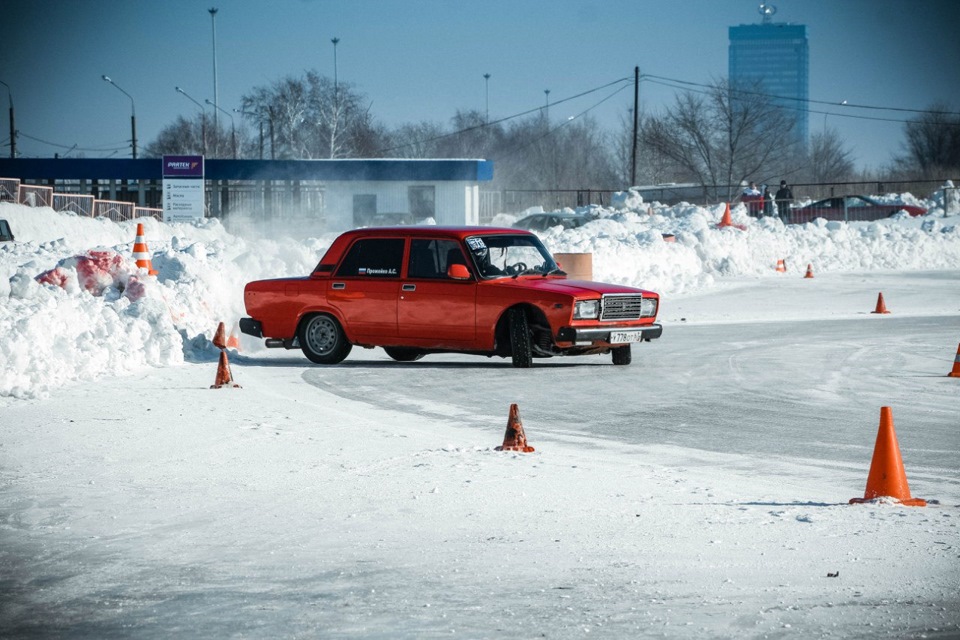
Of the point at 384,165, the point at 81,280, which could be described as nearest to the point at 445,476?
the point at 81,280

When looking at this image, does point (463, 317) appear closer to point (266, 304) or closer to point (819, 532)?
point (266, 304)

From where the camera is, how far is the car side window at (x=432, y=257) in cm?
1541

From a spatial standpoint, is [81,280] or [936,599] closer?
[936,599]

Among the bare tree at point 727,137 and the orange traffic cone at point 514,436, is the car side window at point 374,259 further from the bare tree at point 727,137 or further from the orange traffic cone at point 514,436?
the bare tree at point 727,137

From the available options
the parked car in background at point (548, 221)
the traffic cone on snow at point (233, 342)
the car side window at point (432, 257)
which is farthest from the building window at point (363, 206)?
the car side window at point (432, 257)

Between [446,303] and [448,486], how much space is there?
696 cm

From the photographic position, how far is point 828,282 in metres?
32.6

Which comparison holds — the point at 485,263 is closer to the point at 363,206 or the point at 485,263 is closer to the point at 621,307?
the point at 621,307

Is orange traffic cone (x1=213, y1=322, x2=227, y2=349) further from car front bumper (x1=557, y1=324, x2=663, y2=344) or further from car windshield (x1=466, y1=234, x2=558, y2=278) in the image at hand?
car front bumper (x1=557, y1=324, x2=663, y2=344)

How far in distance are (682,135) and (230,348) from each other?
72526 mm

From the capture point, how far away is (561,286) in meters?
15.1

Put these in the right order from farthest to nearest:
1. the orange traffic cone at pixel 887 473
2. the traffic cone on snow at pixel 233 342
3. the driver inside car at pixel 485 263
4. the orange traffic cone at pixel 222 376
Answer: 1. the traffic cone on snow at pixel 233 342
2. the driver inside car at pixel 485 263
3. the orange traffic cone at pixel 222 376
4. the orange traffic cone at pixel 887 473

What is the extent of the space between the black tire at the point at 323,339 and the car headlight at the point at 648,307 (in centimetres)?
359

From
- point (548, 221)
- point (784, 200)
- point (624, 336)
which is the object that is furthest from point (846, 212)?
point (624, 336)
